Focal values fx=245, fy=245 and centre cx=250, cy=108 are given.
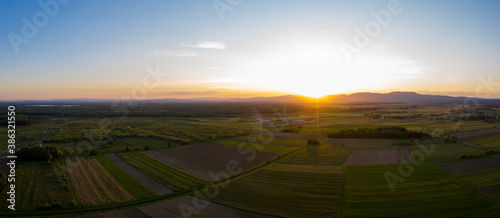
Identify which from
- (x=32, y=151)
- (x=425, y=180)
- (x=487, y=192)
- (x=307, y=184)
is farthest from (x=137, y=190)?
(x=487, y=192)

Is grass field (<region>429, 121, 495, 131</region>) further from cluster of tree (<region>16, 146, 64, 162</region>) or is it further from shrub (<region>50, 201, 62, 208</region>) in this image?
cluster of tree (<region>16, 146, 64, 162</region>)

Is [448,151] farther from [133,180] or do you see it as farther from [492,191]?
[133,180]

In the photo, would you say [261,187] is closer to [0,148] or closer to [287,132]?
[287,132]

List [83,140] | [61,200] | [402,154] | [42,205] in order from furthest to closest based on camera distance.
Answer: [83,140]
[402,154]
[61,200]
[42,205]

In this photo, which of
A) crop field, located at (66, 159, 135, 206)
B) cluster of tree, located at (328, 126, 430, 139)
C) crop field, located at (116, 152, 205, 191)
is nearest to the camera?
crop field, located at (66, 159, 135, 206)

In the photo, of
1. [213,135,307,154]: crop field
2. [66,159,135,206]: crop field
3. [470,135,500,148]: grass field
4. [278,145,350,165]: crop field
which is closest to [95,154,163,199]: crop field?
[66,159,135,206]: crop field

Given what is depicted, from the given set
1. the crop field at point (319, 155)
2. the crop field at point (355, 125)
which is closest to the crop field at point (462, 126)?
Answer: the crop field at point (355, 125)

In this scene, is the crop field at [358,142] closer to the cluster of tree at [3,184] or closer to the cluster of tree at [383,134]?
the cluster of tree at [383,134]
